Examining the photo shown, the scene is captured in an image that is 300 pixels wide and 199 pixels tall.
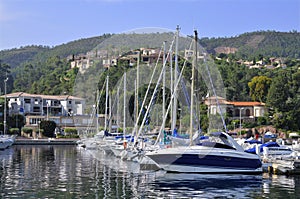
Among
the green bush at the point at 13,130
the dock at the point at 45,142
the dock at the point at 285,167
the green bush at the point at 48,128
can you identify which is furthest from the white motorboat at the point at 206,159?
the green bush at the point at 13,130

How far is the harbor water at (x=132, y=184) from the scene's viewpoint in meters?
24.0

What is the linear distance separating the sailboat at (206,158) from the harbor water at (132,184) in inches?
26.0

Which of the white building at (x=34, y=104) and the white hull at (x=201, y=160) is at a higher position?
the white building at (x=34, y=104)

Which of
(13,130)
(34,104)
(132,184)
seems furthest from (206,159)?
(34,104)

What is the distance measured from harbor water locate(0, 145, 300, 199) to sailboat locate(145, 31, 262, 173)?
2.16ft

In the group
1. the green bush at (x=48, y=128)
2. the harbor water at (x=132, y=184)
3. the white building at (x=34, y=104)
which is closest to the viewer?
the harbor water at (x=132, y=184)

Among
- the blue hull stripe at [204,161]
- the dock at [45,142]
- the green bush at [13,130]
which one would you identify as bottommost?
the dock at [45,142]

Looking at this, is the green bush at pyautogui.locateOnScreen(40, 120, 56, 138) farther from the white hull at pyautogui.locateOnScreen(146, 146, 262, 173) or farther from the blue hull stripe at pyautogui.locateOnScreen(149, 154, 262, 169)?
the blue hull stripe at pyautogui.locateOnScreen(149, 154, 262, 169)

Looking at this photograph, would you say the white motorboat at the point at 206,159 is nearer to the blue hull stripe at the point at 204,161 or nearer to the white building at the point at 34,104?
the blue hull stripe at the point at 204,161

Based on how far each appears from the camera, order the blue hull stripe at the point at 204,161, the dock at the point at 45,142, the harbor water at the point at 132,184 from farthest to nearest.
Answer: the dock at the point at 45,142
the blue hull stripe at the point at 204,161
the harbor water at the point at 132,184

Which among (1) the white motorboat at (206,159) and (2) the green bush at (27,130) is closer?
(1) the white motorboat at (206,159)

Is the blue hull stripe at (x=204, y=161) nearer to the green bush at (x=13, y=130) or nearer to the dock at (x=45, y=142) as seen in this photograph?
the dock at (x=45, y=142)

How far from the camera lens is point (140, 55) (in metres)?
40.9

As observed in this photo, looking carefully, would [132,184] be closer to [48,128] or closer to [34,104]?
[48,128]
